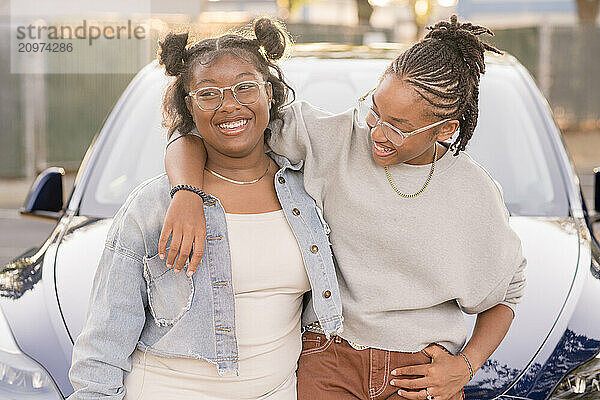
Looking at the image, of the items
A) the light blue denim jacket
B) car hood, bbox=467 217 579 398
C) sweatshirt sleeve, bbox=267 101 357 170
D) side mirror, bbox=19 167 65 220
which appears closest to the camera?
the light blue denim jacket

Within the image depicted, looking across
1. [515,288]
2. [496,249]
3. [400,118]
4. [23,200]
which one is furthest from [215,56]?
[23,200]

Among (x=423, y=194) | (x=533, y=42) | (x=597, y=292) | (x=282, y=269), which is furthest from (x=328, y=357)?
(x=533, y=42)

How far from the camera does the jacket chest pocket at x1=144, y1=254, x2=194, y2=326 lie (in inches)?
80.7

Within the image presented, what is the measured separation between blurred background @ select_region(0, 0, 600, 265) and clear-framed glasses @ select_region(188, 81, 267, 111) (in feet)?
19.6

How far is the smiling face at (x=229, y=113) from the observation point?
211 centimetres

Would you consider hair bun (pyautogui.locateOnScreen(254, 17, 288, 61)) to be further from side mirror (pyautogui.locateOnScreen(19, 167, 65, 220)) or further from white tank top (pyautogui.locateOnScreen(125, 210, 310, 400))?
side mirror (pyautogui.locateOnScreen(19, 167, 65, 220))

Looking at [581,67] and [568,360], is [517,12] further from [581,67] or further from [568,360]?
[568,360]

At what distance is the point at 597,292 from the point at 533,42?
14159 millimetres

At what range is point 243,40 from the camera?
86.7 inches

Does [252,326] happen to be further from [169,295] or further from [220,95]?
[220,95]

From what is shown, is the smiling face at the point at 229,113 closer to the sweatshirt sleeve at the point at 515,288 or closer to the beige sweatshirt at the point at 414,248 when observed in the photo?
the beige sweatshirt at the point at 414,248

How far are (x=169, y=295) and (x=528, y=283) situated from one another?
4.44 feet

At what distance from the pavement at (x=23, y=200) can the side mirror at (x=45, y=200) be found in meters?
1.67

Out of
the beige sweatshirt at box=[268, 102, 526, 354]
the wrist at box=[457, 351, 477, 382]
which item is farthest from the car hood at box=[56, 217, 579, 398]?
the beige sweatshirt at box=[268, 102, 526, 354]
